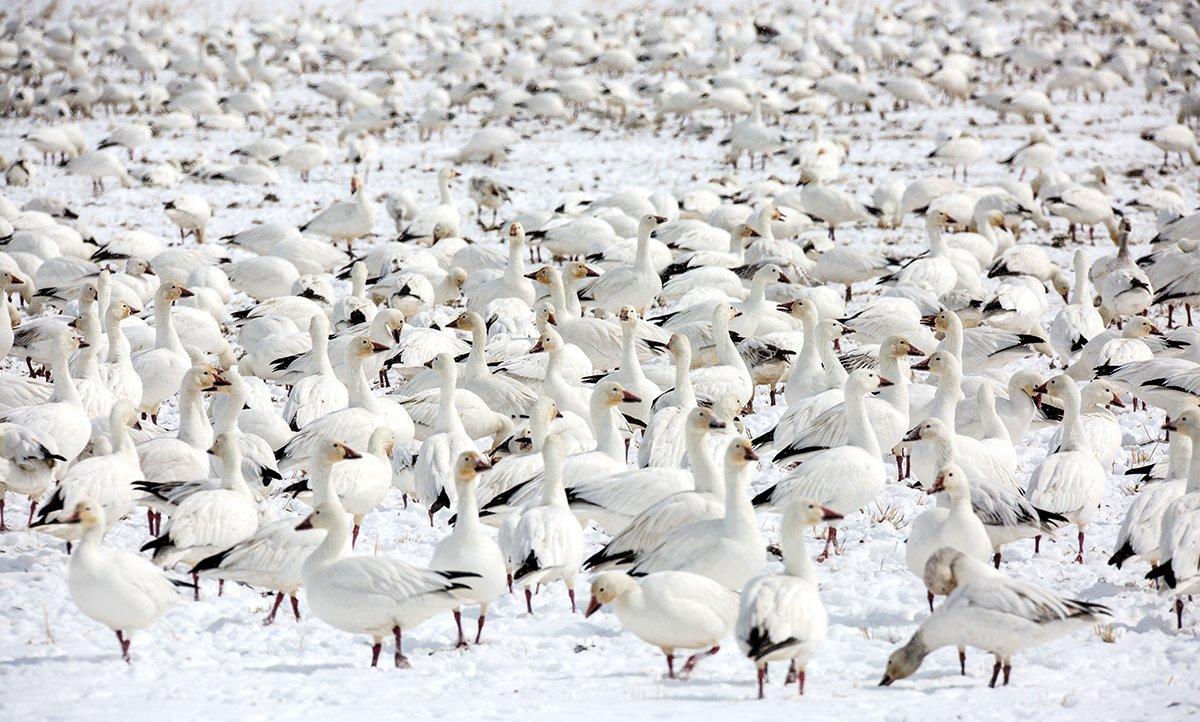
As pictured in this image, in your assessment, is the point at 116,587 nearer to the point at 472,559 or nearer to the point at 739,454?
the point at 472,559

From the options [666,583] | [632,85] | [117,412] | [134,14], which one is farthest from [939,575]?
[134,14]

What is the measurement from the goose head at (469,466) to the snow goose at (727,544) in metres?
0.80

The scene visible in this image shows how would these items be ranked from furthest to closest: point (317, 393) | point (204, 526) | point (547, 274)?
point (547, 274)
point (317, 393)
point (204, 526)

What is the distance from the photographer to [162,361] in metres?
8.55

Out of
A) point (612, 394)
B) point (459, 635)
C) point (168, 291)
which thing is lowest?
point (459, 635)

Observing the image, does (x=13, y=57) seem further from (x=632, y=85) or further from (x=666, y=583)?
(x=666, y=583)

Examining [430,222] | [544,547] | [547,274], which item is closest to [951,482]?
[544,547]

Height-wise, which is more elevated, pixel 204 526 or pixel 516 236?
pixel 516 236

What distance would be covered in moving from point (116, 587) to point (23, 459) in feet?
5.65

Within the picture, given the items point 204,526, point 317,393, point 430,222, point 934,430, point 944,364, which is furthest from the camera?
point 430,222

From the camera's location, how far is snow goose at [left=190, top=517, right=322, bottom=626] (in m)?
5.28

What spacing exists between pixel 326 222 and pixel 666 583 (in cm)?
953

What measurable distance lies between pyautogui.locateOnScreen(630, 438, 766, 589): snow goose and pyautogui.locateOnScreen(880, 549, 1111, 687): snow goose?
2.43 ft

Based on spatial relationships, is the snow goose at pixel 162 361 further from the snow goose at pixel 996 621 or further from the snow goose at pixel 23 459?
the snow goose at pixel 996 621
